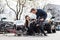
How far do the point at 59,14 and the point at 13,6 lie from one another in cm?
785

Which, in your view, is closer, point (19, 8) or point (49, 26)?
point (49, 26)

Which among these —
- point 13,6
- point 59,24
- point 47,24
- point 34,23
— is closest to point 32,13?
point 34,23

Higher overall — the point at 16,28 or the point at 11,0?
the point at 11,0

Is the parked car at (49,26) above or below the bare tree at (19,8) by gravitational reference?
below

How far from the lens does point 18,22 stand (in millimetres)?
16969

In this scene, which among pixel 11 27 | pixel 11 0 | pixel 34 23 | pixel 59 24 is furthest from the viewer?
pixel 59 24

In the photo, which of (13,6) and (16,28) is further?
(13,6)

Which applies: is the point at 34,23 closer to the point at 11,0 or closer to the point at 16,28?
the point at 16,28

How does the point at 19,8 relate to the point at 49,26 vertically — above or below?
above

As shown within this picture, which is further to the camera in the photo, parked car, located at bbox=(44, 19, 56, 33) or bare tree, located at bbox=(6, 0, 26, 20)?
bare tree, located at bbox=(6, 0, 26, 20)

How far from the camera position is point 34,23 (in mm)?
15977

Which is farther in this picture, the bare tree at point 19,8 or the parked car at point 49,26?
the bare tree at point 19,8

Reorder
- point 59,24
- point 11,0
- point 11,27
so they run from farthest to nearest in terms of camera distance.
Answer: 1. point 59,24
2. point 11,0
3. point 11,27

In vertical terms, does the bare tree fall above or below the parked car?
above
